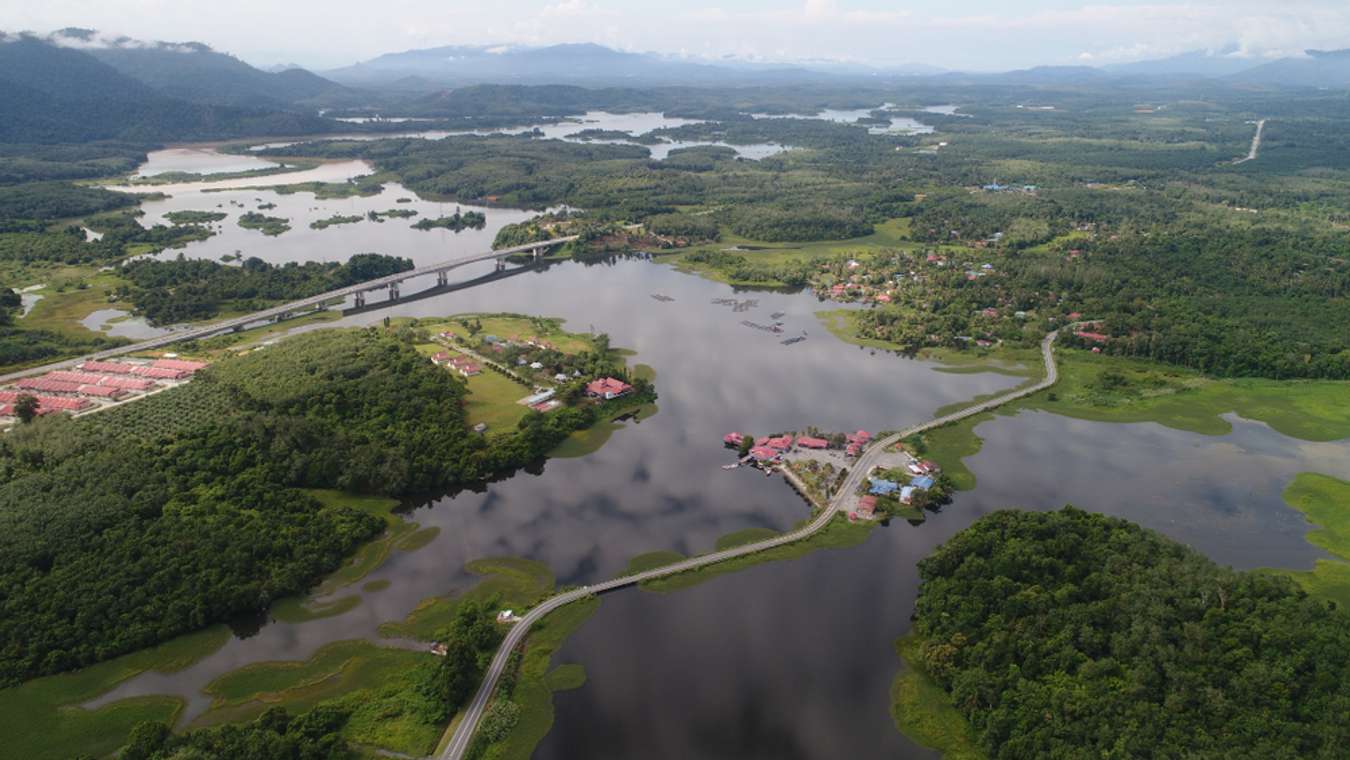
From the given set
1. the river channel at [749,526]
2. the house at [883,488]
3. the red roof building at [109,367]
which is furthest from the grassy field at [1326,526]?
the red roof building at [109,367]

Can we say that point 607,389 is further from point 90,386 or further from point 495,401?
point 90,386

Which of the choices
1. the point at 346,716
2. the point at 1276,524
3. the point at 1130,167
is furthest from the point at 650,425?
the point at 1130,167

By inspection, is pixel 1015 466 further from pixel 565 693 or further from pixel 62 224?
pixel 62 224

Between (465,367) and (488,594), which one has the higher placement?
(465,367)

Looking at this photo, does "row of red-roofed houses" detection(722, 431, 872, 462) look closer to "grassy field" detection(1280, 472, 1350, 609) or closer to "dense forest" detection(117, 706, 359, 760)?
"grassy field" detection(1280, 472, 1350, 609)

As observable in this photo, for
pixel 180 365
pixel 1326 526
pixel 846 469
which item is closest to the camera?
pixel 1326 526

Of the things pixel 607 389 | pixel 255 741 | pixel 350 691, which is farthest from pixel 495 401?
pixel 255 741

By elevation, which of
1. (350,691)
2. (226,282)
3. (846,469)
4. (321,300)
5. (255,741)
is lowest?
(350,691)

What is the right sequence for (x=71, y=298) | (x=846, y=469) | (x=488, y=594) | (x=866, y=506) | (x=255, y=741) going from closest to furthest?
(x=255, y=741), (x=488, y=594), (x=866, y=506), (x=846, y=469), (x=71, y=298)
